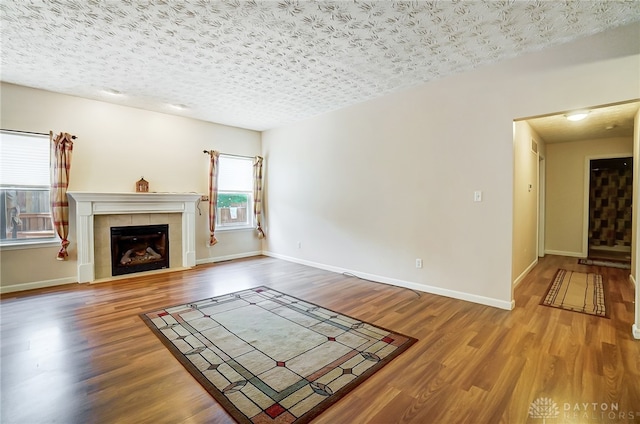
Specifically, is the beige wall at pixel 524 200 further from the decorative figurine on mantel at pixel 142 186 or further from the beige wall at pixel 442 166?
the decorative figurine on mantel at pixel 142 186

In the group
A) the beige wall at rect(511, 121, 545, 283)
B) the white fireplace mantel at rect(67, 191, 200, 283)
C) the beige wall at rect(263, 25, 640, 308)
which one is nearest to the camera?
the beige wall at rect(263, 25, 640, 308)

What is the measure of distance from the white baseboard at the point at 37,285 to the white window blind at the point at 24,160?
1330mm

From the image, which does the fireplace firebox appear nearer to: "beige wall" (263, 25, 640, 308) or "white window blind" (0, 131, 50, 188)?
"white window blind" (0, 131, 50, 188)

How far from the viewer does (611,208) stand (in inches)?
273

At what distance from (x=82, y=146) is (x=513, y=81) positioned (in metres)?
5.70

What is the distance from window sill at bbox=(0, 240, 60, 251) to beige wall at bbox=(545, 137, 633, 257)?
9.05 meters

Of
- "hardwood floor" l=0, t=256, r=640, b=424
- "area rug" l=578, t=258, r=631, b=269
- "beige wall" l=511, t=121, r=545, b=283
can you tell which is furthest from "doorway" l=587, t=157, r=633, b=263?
"hardwood floor" l=0, t=256, r=640, b=424

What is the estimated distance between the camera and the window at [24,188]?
149 inches

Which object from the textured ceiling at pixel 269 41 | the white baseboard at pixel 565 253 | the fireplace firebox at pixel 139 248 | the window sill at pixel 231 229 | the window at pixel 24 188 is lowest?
the white baseboard at pixel 565 253

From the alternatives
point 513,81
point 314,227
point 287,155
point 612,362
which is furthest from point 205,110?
point 612,362

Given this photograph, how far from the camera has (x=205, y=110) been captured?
4.84 m

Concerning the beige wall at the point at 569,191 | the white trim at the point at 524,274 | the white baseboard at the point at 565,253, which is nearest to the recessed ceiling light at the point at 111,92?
the white trim at the point at 524,274

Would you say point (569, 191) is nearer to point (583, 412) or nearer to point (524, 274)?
point (524, 274)

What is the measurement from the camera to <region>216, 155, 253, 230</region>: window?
5855mm
